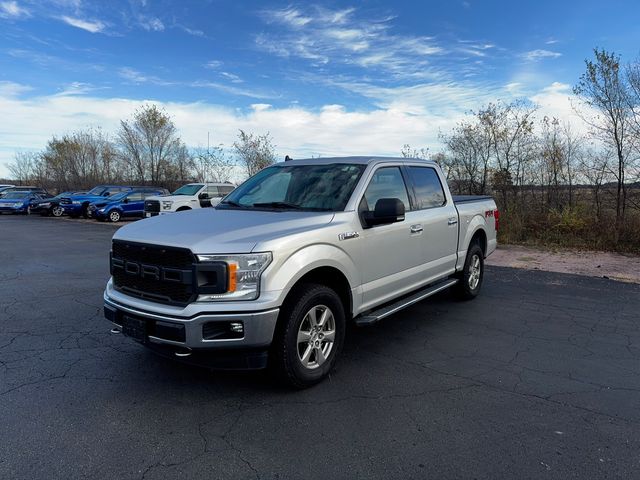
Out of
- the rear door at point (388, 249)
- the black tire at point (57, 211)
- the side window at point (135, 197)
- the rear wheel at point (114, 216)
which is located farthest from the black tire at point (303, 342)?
the black tire at point (57, 211)

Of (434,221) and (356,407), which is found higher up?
(434,221)

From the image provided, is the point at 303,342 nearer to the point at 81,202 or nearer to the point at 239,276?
the point at 239,276

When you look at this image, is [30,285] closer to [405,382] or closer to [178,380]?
[178,380]

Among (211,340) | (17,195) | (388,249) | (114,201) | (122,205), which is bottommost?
(211,340)

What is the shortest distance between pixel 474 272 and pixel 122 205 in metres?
21.5

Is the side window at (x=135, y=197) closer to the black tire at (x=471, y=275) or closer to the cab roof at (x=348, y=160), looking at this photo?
the cab roof at (x=348, y=160)

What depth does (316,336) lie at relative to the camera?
12.9ft

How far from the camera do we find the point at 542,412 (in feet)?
11.5

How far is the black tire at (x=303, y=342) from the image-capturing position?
3.61 m

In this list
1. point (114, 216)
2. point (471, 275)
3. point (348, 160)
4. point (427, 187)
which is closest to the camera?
point (348, 160)

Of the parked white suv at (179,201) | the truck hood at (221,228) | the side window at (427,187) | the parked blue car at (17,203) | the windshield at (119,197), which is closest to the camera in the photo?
the truck hood at (221,228)

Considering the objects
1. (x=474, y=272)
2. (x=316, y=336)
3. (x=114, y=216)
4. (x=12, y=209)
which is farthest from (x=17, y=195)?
(x=316, y=336)

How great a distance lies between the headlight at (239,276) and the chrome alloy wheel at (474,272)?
4314mm

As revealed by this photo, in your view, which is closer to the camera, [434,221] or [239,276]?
[239,276]
